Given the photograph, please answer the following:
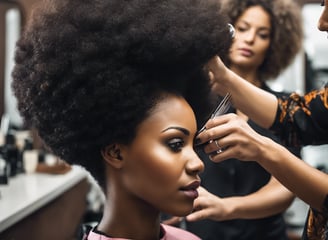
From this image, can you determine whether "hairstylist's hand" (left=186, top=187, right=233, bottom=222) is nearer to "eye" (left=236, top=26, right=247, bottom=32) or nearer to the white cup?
"eye" (left=236, top=26, right=247, bottom=32)

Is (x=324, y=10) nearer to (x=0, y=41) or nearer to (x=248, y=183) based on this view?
(x=248, y=183)

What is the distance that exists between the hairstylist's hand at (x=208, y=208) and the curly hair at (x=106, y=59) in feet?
1.24

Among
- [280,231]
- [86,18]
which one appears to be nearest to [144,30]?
[86,18]

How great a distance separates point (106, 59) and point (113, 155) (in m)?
0.21

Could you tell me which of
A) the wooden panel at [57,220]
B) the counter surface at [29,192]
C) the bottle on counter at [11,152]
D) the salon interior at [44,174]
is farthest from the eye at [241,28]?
the bottle on counter at [11,152]

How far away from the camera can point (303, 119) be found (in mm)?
1378

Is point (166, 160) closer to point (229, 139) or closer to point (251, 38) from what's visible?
point (229, 139)

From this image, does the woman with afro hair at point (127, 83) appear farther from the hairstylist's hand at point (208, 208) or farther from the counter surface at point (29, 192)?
the counter surface at point (29, 192)

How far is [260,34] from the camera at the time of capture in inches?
76.2

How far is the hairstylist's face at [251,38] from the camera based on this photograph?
188 cm

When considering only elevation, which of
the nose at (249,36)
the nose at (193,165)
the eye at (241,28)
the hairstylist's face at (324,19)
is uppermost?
Result: the hairstylist's face at (324,19)

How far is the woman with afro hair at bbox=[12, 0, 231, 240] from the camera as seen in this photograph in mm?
1092

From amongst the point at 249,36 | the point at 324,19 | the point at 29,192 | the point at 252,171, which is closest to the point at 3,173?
the point at 29,192

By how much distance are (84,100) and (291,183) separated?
485 millimetres
